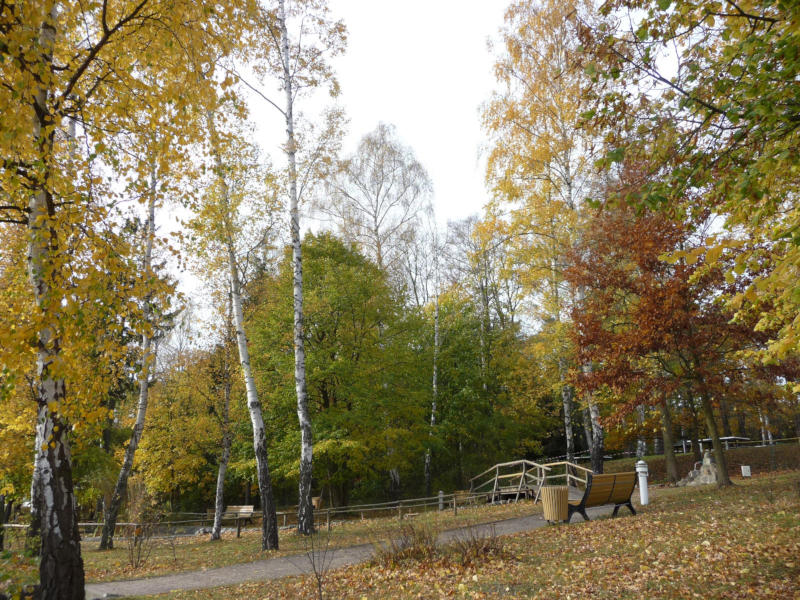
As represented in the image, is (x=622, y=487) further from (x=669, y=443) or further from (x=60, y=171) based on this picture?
(x=669, y=443)

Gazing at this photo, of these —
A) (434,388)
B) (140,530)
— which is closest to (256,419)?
(140,530)

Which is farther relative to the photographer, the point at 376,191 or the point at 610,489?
the point at 376,191

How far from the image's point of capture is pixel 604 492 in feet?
30.4

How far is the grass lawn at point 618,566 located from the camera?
4758mm

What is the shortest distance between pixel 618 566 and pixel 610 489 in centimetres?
404

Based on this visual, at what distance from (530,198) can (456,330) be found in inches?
448

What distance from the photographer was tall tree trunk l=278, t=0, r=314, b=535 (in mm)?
11336

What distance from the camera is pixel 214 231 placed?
11469 millimetres

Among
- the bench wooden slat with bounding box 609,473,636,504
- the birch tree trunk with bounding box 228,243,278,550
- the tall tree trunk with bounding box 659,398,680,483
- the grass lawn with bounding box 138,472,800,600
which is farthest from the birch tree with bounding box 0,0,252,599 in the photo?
the tall tree trunk with bounding box 659,398,680,483

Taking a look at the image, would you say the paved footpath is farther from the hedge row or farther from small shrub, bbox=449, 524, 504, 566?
the hedge row

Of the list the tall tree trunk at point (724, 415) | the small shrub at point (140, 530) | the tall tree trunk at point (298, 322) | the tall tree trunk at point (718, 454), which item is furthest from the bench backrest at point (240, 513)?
the tall tree trunk at point (724, 415)

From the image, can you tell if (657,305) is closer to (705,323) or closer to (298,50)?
(705,323)

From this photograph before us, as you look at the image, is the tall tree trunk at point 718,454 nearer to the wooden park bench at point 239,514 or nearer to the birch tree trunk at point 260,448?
the birch tree trunk at point 260,448

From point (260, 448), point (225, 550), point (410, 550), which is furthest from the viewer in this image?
point (225, 550)
